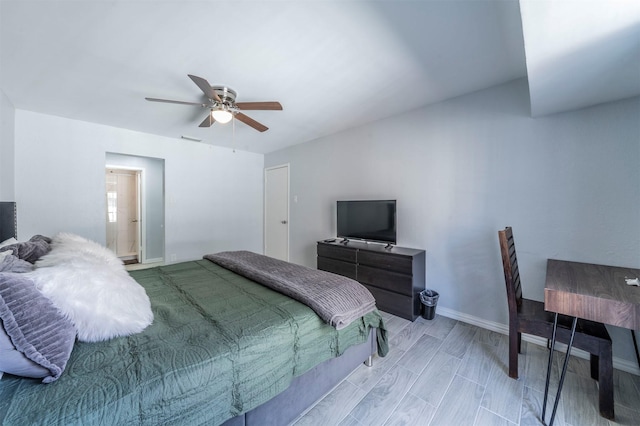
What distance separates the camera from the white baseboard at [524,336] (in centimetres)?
181

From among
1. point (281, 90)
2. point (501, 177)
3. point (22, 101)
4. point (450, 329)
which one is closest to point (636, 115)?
point (501, 177)

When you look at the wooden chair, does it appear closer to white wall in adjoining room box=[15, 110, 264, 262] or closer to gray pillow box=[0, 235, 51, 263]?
gray pillow box=[0, 235, 51, 263]

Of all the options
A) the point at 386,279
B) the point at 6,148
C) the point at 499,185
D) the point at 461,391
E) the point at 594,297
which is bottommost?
the point at 461,391

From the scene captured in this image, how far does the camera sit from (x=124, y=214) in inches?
211

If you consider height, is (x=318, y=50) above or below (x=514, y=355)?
above

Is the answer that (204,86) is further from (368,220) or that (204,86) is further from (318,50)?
(368,220)

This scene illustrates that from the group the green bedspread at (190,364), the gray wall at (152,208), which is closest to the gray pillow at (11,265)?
the green bedspread at (190,364)

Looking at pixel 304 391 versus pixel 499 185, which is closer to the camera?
pixel 304 391

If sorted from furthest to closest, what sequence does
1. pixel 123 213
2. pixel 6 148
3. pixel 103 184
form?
pixel 123 213 → pixel 103 184 → pixel 6 148

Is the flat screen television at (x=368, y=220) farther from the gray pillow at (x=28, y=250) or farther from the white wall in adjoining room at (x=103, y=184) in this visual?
the gray pillow at (x=28, y=250)

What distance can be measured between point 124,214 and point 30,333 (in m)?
5.65

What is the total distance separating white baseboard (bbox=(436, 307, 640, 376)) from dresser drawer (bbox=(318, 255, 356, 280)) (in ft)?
3.47

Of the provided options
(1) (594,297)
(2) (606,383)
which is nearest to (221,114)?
(1) (594,297)

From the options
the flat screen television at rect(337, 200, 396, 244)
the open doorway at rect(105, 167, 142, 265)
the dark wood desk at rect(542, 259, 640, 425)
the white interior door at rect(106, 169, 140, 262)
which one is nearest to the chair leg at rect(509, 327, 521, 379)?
the dark wood desk at rect(542, 259, 640, 425)
